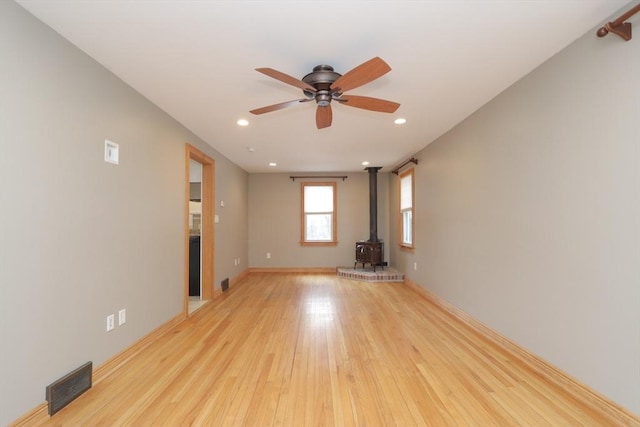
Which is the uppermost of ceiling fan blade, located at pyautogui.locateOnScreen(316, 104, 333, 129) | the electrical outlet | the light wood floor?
ceiling fan blade, located at pyautogui.locateOnScreen(316, 104, 333, 129)

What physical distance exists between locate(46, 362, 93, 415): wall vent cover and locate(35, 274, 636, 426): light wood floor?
0.06m

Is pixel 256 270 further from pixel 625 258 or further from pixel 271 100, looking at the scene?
pixel 625 258

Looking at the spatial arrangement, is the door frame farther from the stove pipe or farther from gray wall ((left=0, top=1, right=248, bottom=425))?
the stove pipe

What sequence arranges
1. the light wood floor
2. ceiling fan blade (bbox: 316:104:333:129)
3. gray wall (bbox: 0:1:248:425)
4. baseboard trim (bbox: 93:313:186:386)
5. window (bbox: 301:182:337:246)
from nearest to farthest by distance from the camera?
1. gray wall (bbox: 0:1:248:425)
2. the light wood floor
3. baseboard trim (bbox: 93:313:186:386)
4. ceiling fan blade (bbox: 316:104:333:129)
5. window (bbox: 301:182:337:246)

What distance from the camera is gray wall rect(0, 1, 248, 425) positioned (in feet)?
5.33

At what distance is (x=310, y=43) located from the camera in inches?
80.2

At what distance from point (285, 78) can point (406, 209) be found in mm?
4410

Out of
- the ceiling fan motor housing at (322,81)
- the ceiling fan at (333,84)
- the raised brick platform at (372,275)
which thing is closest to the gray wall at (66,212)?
the ceiling fan at (333,84)

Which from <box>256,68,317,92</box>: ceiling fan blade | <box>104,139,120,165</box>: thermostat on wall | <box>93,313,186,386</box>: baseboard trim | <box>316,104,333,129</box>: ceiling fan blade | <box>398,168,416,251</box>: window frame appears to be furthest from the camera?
<box>398,168,416,251</box>: window frame

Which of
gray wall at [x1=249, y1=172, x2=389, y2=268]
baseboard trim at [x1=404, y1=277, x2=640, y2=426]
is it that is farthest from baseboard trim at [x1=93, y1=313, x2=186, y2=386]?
gray wall at [x1=249, y1=172, x2=389, y2=268]

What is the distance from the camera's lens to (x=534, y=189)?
7.91ft

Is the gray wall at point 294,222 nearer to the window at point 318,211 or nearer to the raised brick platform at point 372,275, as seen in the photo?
the window at point 318,211

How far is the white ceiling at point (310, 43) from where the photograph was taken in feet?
5.61

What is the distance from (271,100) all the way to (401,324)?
113 inches
